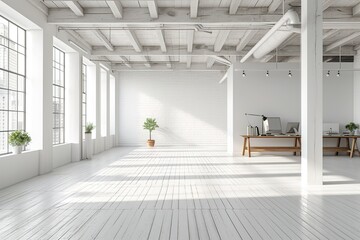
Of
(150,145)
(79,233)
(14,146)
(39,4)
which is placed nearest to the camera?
(79,233)

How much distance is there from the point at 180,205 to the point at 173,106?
35.6 feet

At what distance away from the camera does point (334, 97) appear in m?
11.6

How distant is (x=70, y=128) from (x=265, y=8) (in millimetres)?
5934

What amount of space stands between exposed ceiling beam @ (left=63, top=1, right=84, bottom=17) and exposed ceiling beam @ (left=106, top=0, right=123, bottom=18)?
68cm

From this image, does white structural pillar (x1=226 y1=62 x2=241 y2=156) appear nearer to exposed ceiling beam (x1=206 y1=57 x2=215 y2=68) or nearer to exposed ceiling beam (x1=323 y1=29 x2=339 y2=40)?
exposed ceiling beam (x1=206 y1=57 x2=215 y2=68)

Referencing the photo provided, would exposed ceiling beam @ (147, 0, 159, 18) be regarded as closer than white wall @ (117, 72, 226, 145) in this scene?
Yes

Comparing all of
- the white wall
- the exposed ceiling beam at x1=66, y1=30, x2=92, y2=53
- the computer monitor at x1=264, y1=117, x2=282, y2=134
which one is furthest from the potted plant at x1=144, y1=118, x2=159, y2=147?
the computer monitor at x1=264, y1=117, x2=282, y2=134

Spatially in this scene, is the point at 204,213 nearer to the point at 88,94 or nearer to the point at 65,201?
the point at 65,201

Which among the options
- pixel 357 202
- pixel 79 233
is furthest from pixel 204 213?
pixel 357 202

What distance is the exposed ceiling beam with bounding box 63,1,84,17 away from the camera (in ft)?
22.2

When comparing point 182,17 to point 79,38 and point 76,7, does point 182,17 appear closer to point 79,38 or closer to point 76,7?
point 76,7

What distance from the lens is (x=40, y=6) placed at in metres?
7.00

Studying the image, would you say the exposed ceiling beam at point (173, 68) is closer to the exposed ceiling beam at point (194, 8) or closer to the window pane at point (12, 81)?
the exposed ceiling beam at point (194, 8)

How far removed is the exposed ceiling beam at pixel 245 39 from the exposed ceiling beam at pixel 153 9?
109 inches
